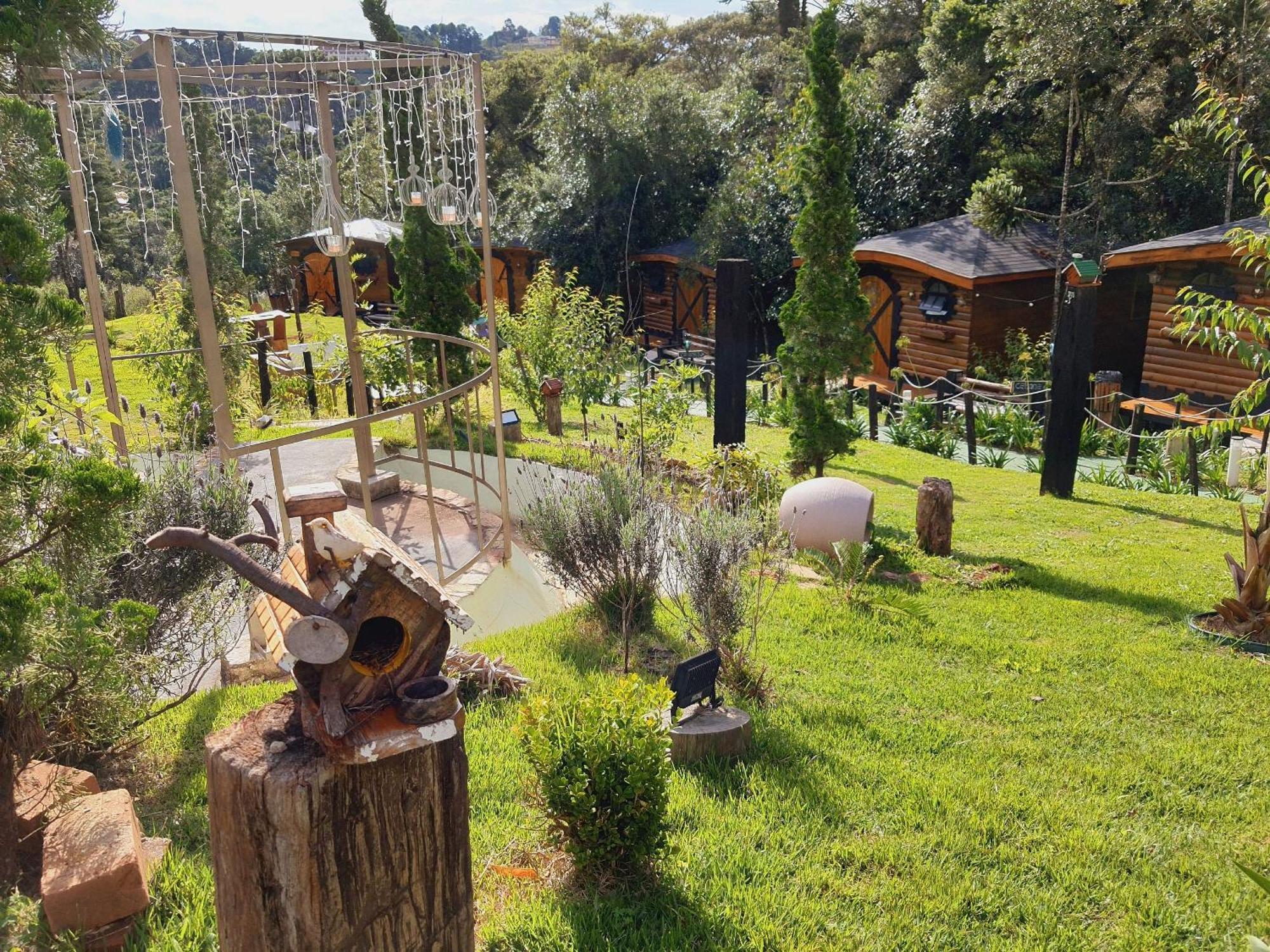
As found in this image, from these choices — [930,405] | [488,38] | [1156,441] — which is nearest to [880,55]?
[930,405]

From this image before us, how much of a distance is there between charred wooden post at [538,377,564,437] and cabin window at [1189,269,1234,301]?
10.3 m

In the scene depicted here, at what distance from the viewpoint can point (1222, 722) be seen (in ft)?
16.5

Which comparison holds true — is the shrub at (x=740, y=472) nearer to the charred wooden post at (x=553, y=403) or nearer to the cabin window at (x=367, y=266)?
the charred wooden post at (x=553, y=403)

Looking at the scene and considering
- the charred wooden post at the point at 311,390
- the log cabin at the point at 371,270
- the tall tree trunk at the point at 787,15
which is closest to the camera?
the charred wooden post at the point at 311,390

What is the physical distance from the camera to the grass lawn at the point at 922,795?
10.9ft

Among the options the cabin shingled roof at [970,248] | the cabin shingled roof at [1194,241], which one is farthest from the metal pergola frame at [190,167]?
the cabin shingled roof at [970,248]

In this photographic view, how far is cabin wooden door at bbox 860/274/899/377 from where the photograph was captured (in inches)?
789

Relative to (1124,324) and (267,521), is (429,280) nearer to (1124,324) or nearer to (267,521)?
(267,521)

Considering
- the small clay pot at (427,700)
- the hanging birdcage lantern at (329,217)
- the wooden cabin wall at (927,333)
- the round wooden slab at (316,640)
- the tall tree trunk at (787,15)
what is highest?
the tall tree trunk at (787,15)

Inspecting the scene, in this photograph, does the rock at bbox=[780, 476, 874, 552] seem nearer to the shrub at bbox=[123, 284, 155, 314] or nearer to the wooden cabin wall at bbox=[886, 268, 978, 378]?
the wooden cabin wall at bbox=[886, 268, 978, 378]

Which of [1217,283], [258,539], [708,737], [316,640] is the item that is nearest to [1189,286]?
[1217,283]

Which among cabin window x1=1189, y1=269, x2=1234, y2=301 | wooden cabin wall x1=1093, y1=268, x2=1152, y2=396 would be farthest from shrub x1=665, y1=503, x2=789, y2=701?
wooden cabin wall x1=1093, y1=268, x2=1152, y2=396

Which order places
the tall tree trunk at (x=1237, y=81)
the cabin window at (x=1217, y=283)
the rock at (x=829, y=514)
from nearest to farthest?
1. the rock at (x=829, y=514)
2. the cabin window at (x=1217, y=283)
3. the tall tree trunk at (x=1237, y=81)

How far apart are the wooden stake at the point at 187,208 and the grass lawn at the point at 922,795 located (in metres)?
1.75
